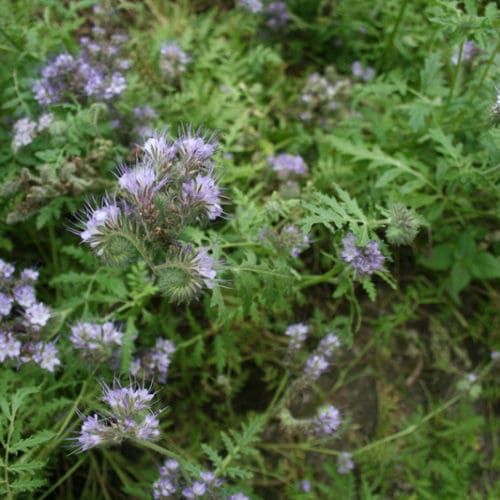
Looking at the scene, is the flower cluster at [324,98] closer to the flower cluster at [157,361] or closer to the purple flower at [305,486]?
the flower cluster at [157,361]

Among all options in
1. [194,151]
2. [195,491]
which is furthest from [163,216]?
[195,491]

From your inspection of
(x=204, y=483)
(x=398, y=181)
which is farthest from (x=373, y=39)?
(x=204, y=483)

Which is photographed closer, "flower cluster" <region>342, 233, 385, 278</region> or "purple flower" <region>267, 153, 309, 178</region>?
"flower cluster" <region>342, 233, 385, 278</region>

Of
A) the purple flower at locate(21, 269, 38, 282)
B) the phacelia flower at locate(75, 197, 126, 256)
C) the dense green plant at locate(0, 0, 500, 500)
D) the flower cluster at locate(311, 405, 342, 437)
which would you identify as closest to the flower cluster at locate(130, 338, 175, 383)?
the dense green plant at locate(0, 0, 500, 500)

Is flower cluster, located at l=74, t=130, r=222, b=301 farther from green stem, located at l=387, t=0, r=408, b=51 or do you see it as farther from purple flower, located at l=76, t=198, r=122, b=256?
green stem, located at l=387, t=0, r=408, b=51

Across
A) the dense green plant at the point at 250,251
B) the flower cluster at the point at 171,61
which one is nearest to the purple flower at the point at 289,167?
the dense green plant at the point at 250,251
